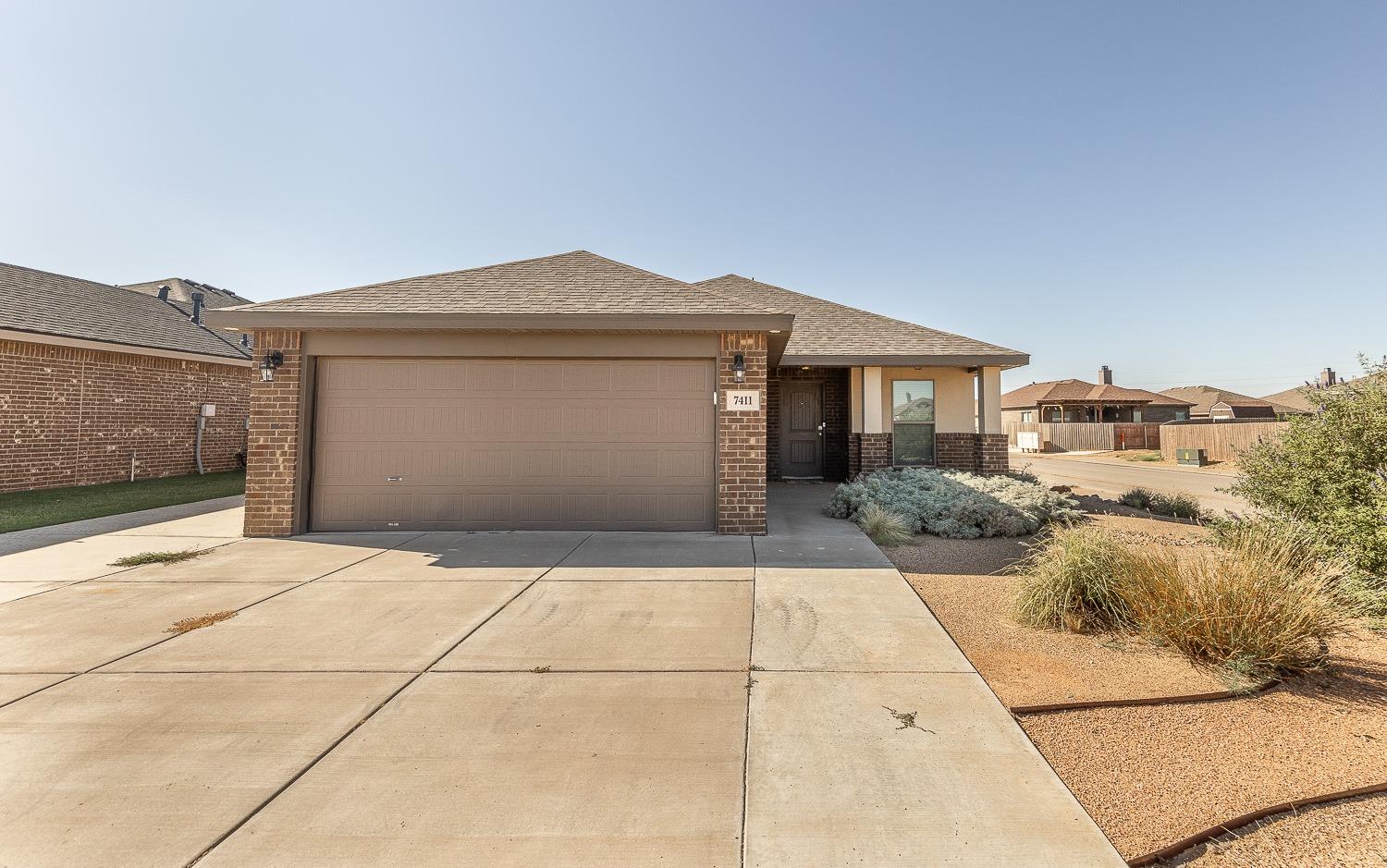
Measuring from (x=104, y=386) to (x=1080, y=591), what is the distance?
1765cm

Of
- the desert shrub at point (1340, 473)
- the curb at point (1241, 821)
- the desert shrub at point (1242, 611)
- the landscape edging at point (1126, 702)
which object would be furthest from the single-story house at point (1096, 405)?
the curb at point (1241, 821)

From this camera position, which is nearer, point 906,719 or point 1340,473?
point 906,719

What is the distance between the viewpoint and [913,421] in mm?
11625

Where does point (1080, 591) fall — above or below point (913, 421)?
below

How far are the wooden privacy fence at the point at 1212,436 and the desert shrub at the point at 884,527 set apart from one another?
883 inches

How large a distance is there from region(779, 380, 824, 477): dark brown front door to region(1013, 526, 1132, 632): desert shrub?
8.25 meters

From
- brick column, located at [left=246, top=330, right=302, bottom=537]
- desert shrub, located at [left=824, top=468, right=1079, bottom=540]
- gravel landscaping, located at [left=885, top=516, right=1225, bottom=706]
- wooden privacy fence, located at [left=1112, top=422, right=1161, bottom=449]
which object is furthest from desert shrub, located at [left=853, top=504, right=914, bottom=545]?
wooden privacy fence, located at [left=1112, top=422, right=1161, bottom=449]

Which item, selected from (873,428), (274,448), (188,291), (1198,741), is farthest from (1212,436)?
(188,291)

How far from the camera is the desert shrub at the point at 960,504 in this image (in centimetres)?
710

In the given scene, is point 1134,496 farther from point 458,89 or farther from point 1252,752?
point 458,89

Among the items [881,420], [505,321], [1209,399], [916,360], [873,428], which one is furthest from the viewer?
[1209,399]

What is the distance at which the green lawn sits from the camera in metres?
7.96

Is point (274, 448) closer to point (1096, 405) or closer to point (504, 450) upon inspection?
point (504, 450)

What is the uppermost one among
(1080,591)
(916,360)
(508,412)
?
(916,360)
